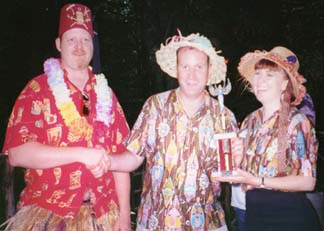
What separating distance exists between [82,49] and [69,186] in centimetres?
95

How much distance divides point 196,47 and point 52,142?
1.22 meters

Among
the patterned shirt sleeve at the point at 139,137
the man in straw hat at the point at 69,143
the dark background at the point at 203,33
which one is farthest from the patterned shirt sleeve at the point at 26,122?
the dark background at the point at 203,33

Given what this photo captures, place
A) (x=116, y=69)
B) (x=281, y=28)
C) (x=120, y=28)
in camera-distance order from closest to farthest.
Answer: (x=281, y=28) < (x=120, y=28) < (x=116, y=69)

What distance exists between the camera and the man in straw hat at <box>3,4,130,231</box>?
2.26 metres

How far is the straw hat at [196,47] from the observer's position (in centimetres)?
259

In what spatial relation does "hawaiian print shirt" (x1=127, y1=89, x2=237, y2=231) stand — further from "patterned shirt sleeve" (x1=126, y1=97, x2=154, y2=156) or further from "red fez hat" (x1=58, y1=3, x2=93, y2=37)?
"red fez hat" (x1=58, y1=3, x2=93, y2=37)

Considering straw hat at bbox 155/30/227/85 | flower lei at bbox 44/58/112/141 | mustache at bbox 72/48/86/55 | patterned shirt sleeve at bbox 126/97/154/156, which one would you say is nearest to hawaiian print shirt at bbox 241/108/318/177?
straw hat at bbox 155/30/227/85

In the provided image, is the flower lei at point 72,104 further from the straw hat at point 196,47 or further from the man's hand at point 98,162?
the straw hat at point 196,47

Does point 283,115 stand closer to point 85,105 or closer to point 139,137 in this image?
point 139,137

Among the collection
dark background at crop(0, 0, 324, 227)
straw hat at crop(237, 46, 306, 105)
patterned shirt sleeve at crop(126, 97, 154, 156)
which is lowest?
patterned shirt sleeve at crop(126, 97, 154, 156)

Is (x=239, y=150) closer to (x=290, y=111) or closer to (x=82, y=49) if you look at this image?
(x=290, y=111)

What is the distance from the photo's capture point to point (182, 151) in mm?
2574

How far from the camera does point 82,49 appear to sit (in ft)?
8.15

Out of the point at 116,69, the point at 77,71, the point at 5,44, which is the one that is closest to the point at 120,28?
the point at 116,69
